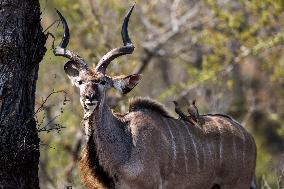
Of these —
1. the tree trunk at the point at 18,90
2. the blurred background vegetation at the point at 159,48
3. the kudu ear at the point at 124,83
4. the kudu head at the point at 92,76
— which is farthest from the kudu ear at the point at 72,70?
the blurred background vegetation at the point at 159,48

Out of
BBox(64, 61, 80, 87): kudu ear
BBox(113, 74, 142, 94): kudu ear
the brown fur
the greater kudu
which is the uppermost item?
BBox(64, 61, 80, 87): kudu ear

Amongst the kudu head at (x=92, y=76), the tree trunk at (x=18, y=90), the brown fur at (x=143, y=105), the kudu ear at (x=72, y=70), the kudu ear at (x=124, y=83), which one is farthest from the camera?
the brown fur at (x=143, y=105)

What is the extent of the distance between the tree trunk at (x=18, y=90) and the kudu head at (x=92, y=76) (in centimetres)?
41

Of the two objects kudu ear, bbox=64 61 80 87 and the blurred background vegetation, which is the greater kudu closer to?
kudu ear, bbox=64 61 80 87

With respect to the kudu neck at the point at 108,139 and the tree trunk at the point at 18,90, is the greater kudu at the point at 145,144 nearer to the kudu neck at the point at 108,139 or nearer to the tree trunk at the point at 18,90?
the kudu neck at the point at 108,139

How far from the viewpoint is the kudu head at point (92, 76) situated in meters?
6.37

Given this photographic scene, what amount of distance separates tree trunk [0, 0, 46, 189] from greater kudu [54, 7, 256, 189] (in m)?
0.44

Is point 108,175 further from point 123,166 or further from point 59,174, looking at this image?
point 59,174

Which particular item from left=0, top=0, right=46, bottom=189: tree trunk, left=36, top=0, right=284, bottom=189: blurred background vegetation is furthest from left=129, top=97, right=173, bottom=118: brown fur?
left=36, top=0, right=284, bottom=189: blurred background vegetation

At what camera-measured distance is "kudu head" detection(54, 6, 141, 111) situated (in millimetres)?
6371

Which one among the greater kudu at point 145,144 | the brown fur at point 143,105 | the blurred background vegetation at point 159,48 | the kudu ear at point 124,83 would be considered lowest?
the greater kudu at point 145,144

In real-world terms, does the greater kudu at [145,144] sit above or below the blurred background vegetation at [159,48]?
below

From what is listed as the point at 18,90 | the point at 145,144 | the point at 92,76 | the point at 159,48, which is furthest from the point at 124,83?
the point at 159,48

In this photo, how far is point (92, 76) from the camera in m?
6.55
